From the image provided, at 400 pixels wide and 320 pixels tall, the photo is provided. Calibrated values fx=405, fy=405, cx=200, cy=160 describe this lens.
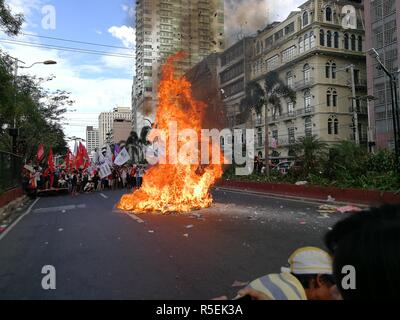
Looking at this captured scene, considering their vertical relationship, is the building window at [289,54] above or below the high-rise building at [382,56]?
above

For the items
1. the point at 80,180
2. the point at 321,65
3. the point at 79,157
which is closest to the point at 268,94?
the point at 80,180

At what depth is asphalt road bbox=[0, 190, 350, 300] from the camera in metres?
5.39

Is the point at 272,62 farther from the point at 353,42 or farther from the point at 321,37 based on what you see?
the point at 353,42

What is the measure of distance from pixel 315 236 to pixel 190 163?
7258 mm

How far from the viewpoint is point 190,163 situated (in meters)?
15.2

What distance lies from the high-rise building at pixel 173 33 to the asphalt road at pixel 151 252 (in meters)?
5.49

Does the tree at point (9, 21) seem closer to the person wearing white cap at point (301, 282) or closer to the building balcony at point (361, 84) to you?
the person wearing white cap at point (301, 282)

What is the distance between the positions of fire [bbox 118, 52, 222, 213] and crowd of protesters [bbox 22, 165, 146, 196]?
1121 centimetres

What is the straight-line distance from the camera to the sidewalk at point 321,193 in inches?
537

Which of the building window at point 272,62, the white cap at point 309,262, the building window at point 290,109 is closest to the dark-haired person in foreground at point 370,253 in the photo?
the white cap at point 309,262

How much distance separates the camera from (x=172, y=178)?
1457 cm

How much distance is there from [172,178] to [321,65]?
147 feet

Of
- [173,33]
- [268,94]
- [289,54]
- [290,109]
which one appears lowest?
[173,33]
